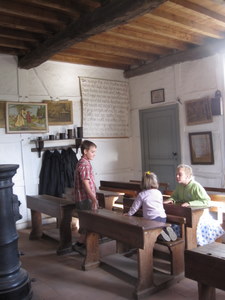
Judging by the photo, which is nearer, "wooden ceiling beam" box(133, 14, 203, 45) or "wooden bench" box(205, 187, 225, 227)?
"wooden bench" box(205, 187, 225, 227)

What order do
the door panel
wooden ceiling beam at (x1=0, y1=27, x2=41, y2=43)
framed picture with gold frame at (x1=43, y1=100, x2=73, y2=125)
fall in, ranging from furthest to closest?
1. the door panel
2. framed picture with gold frame at (x1=43, y1=100, x2=73, y2=125)
3. wooden ceiling beam at (x1=0, y1=27, x2=41, y2=43)

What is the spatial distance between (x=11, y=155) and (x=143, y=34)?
9.67 ft

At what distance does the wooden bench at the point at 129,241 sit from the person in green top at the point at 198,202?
64 centimetres

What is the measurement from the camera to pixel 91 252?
140 inches

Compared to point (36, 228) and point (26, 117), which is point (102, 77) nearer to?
point (26, 117)

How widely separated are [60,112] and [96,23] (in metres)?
2.49

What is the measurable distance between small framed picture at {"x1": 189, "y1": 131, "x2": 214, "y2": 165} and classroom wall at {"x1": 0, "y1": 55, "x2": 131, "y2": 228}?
5.70ft

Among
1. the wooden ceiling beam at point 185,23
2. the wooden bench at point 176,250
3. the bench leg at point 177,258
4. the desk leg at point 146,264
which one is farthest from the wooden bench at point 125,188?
the wooden ceiling beam at point 185,23

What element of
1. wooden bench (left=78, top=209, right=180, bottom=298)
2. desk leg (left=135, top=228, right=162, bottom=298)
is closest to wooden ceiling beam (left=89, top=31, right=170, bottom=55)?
wooden bench (left=78, top=209, right=180, bottom=298)

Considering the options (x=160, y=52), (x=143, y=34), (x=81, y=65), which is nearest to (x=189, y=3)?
(x=143, y=34)

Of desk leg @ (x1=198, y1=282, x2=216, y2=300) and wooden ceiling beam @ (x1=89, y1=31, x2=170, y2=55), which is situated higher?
wooden ceiling beam @ (x1=89, y1=31, x2=170, y2=55)

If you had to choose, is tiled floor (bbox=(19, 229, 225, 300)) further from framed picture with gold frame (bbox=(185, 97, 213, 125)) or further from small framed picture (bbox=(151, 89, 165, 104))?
small framed picture (bbox=(151, 89, 165, 104))

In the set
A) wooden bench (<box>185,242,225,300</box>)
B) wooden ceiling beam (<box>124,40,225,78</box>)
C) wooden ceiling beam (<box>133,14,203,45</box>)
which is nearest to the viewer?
wooden bench (<box>185,242,225,300</box>)

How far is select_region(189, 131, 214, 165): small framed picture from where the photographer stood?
5426 mm
